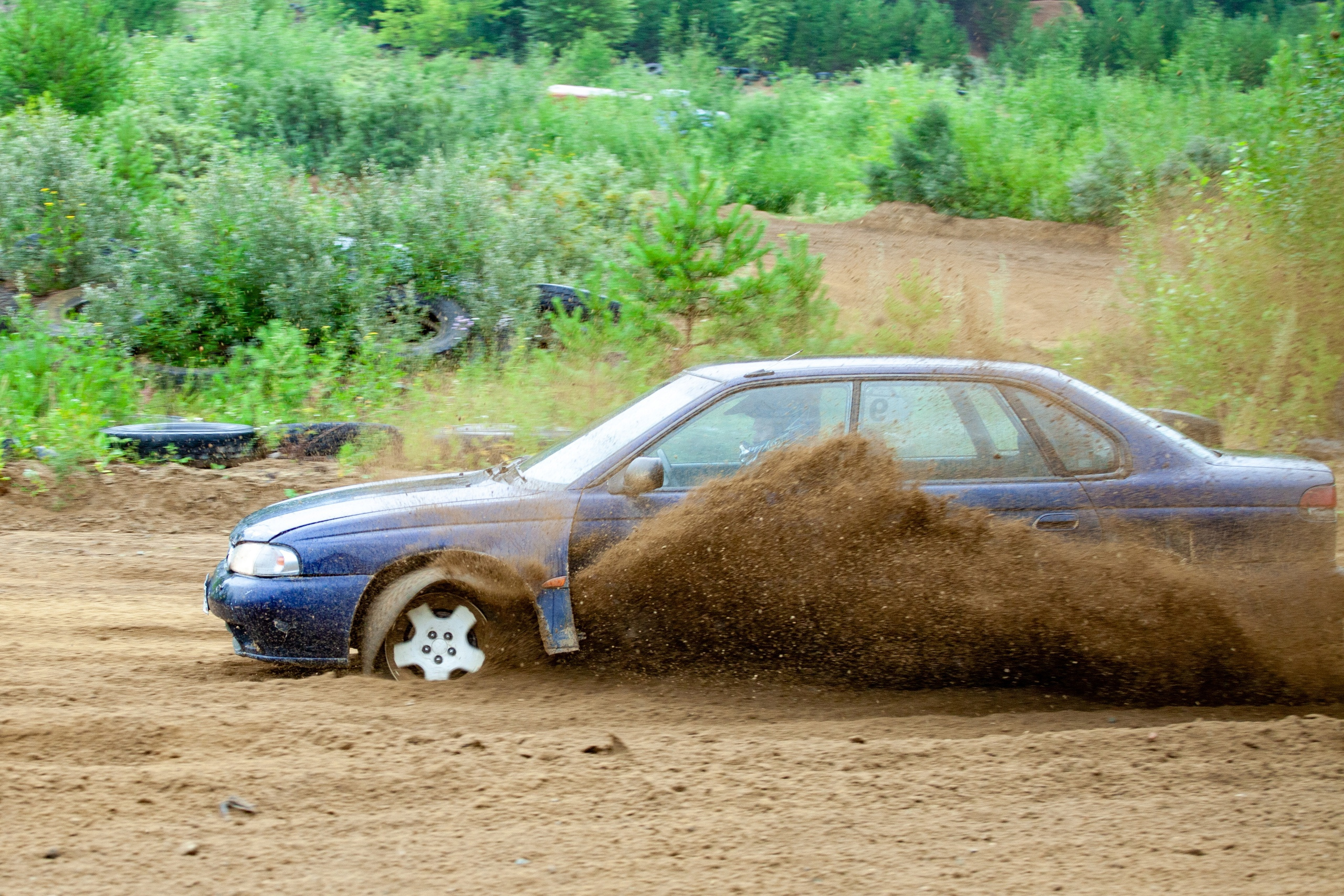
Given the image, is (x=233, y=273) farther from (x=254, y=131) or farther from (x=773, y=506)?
(x=254, y=131)

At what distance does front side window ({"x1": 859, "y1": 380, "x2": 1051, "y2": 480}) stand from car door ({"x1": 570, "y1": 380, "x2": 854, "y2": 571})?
0.13 meters

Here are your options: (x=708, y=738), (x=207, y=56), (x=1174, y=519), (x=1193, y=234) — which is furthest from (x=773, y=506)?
(x=207, y=56)

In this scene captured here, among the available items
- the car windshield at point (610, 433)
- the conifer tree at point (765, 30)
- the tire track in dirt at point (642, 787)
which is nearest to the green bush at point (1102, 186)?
the car windshield at point (610, 433)

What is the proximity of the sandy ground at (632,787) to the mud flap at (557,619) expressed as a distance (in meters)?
0.24

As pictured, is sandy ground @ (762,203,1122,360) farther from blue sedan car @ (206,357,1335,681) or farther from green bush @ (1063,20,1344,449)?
blue sedan car @ (206,357,1335,681)

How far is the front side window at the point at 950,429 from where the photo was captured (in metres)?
4.81

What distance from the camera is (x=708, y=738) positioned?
13.9 feet

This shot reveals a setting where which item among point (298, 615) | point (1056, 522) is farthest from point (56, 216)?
point (1056, 522)

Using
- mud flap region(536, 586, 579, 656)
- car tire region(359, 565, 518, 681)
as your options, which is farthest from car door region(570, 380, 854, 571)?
car tire region(359, 565, 518, 681)

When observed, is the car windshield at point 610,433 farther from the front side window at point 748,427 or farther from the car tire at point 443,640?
the car tire at point 443,640

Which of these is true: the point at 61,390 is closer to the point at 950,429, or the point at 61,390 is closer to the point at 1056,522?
the point at 950,429

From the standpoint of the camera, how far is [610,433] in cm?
520

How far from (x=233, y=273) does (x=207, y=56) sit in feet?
42.9

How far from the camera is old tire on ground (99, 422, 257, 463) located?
897 cm
